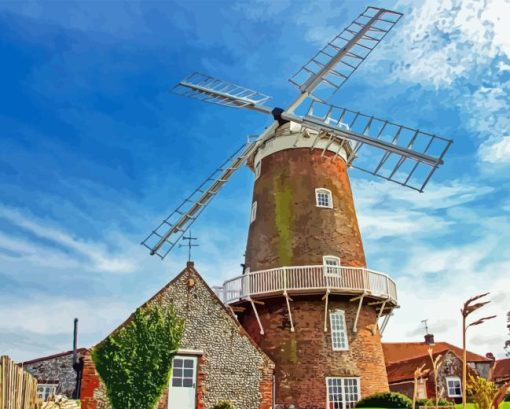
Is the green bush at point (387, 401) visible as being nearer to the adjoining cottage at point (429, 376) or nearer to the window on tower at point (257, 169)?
the adjoining cottage at point (429, 376)

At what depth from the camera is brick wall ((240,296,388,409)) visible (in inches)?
845

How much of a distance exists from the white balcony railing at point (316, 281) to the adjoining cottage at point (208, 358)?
3440 mm

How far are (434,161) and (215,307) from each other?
37.3 ft

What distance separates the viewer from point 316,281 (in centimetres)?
2223

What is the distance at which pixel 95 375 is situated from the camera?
17.2 meters

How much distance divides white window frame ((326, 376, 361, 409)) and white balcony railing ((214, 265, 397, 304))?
363 cm

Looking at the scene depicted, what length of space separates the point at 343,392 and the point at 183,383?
7198 millimetres

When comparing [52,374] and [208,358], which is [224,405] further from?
[52,374]

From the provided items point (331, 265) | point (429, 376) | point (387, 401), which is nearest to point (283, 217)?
point (331, 265)

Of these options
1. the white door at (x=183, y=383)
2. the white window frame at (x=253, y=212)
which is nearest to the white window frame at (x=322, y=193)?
the white window frame at (x=253, y=212)

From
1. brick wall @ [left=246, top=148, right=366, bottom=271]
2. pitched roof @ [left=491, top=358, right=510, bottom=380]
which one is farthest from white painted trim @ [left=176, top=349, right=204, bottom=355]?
pitched roof @ [left=491, top=358, right=510, bottom=380]

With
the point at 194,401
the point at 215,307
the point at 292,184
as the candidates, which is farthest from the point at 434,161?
the point at 194,401

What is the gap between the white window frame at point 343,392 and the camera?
2127 cm

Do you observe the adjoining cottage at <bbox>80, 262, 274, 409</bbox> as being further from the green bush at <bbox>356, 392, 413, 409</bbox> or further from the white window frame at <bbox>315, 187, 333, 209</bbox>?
the white window frame at <bbox>315, 187, 333, 209</bbox>
